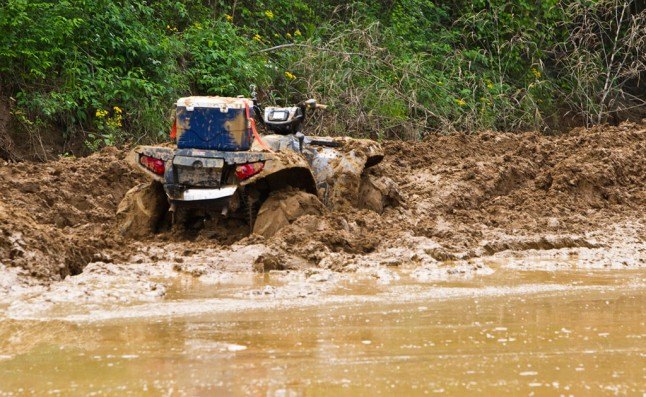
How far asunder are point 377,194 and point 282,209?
5.15 ft

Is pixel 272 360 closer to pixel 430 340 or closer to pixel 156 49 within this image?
pixel 430 340

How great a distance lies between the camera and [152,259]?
26.0 ft

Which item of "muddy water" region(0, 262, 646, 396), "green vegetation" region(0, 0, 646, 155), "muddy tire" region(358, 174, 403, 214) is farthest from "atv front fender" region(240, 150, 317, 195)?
"green vegetation" region(0, 0, 646, 155)

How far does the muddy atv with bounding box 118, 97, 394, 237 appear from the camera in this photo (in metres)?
8.50

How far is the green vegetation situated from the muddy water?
6.73 m

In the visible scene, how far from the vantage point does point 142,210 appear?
898 cm

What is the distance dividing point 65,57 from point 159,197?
5182 millimetres

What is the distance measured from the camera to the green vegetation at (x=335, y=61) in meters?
13.4

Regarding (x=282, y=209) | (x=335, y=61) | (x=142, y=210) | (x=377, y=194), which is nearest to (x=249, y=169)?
(x=282, y=209)

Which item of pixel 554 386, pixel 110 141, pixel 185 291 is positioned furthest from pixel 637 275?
pixel 110 141

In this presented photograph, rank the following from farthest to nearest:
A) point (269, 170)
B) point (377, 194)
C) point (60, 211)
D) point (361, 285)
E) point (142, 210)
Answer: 1. point (377, 194)
2. point (60, 211)
3. point (142, 210)
4. point (269, 170)
5. point (361, 285)

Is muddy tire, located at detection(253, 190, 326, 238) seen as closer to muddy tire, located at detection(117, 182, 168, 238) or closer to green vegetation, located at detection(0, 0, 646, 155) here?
muddy tire, located at detection(117, 182, 168, 238)

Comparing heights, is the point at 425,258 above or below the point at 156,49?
below

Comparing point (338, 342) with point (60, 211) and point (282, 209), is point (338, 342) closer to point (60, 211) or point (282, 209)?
point (282, 209)
